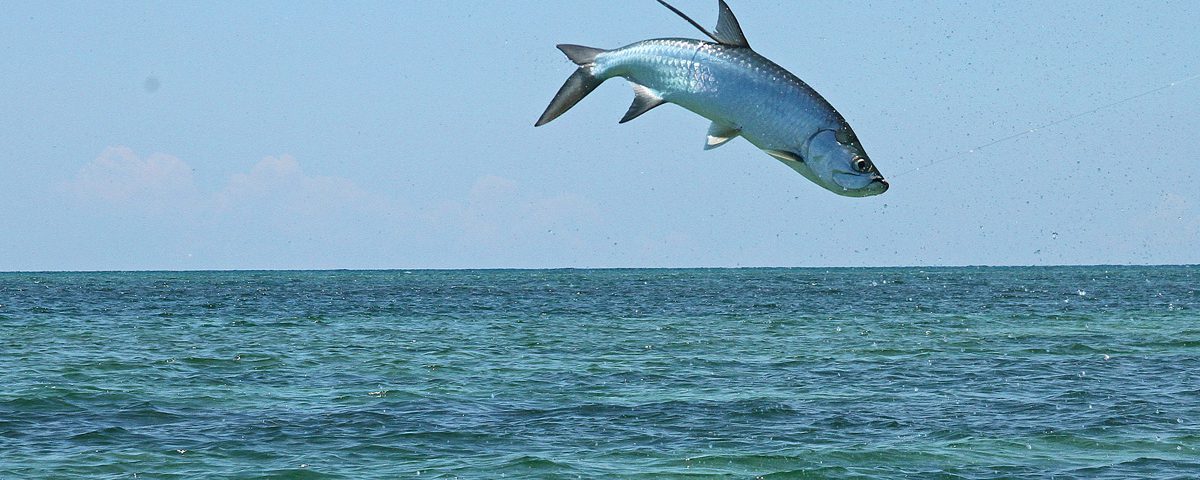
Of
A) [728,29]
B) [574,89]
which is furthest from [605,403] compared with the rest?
[728,29]

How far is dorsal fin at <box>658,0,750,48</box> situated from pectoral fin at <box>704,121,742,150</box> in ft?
0.58

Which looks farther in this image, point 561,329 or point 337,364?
point 561,329

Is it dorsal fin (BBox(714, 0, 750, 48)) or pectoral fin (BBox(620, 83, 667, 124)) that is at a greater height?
dorsal fin (BBox(714, 0, 750, 48))

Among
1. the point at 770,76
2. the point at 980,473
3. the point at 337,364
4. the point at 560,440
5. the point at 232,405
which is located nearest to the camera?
the point at 770,76

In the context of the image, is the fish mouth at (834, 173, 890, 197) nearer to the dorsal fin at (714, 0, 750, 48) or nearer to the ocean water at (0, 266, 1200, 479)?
the dorsal fin at (714, 0, 750, 48)

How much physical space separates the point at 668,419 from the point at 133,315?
5047 centimetres

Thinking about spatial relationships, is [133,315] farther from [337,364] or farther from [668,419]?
[668,419]

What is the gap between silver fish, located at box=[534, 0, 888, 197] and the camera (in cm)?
262

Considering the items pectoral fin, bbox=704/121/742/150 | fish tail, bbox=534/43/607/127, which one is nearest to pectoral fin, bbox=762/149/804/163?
pectoral fin, bbox=704/121/742/150

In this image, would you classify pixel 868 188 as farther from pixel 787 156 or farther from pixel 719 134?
pixel 719 134

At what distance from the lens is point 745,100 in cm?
270

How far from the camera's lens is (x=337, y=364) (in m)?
33.9

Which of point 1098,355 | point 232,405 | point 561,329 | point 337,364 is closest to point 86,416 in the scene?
point 232,405

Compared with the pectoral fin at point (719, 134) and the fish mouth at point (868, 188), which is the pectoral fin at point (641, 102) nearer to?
the pectoral fin at point (719, 134)
